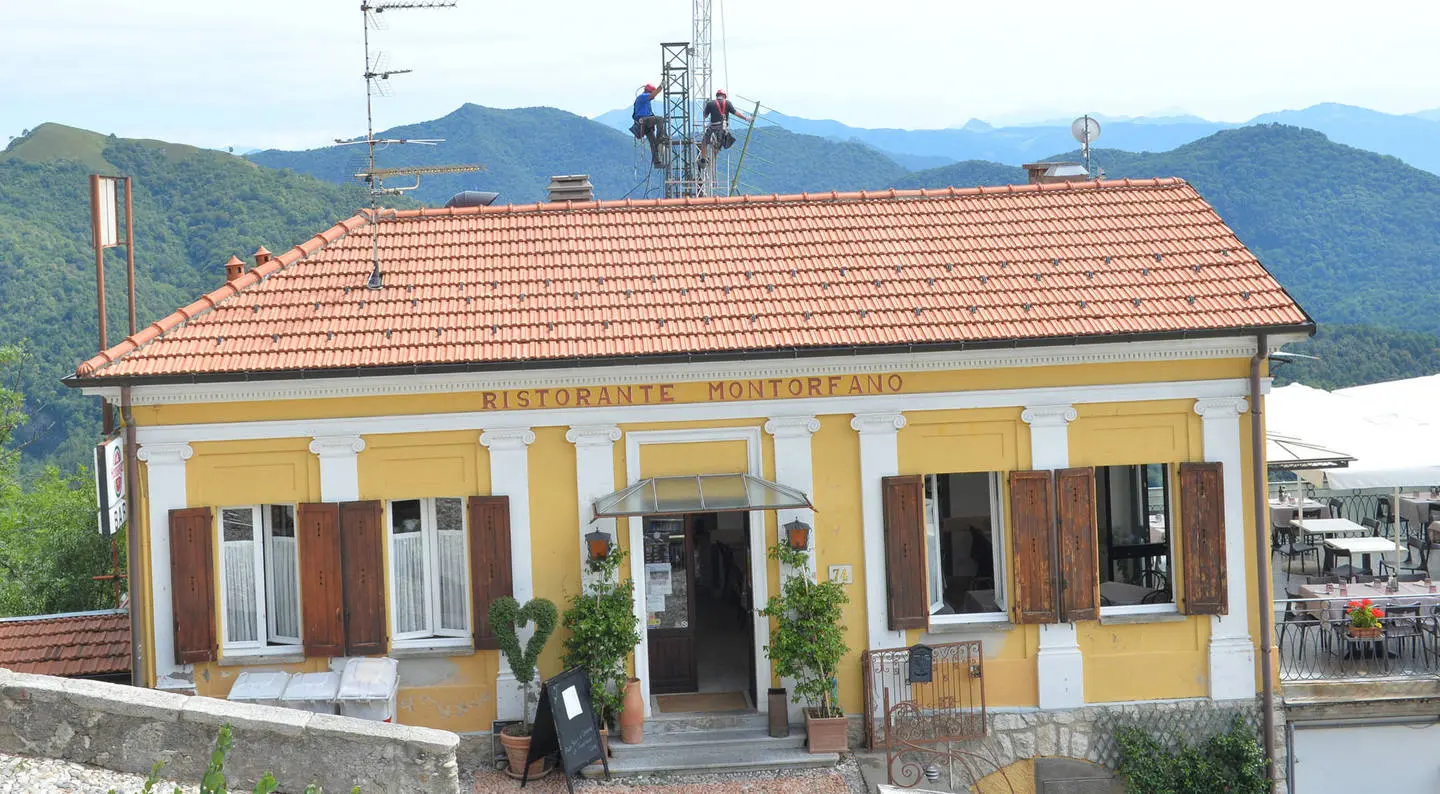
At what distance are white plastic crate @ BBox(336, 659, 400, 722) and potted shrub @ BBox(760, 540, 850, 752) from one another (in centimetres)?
358

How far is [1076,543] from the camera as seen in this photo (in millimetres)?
13555

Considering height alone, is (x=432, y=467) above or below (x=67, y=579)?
above

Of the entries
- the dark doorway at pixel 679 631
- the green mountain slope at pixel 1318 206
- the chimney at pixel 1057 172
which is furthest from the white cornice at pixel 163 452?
the green mountain slope at pixel 1318 206

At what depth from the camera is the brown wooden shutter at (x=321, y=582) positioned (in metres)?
13.2

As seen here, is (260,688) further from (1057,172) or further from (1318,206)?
(1318,206)

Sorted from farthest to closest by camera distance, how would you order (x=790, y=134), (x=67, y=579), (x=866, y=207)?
1. (x=790, y=134)
2. (x=67, y=579)
3. (x=866, y=207)

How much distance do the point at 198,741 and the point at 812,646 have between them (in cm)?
549

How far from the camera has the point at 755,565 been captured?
44.4ft

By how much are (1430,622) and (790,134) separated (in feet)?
233

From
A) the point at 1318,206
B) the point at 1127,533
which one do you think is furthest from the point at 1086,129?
the point at 1318,206

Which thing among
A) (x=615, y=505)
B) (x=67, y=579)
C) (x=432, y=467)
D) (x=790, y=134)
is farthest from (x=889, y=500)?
(x=790, y=134)

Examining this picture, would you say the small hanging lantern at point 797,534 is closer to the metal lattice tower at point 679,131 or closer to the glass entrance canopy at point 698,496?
the glass entrance canopy at point 698,496

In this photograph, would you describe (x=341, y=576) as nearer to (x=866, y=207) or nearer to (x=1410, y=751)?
(x=866, y=207)

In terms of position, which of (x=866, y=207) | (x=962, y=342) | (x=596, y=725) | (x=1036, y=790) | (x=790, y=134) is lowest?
(x=1036, y=790)
